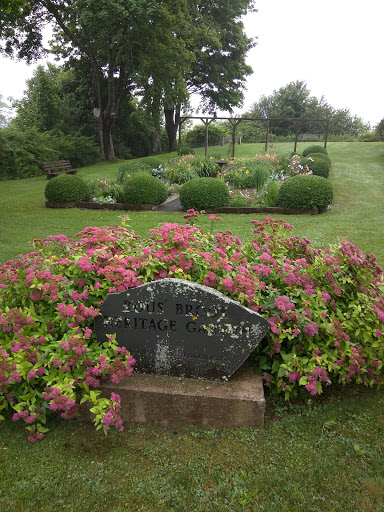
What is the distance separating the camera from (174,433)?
2637 millimetres

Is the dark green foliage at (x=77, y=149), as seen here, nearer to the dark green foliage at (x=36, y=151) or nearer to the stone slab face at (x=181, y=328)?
the dark green foliage at (x=36, y=151)

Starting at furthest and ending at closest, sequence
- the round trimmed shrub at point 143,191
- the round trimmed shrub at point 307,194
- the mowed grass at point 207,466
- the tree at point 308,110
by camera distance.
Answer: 1. the tree at point 308,110
2. the round trimmed shrub at point 143,191
3. the round trimmed shrub at point 307,194
4. the mowed grass at point 207,466

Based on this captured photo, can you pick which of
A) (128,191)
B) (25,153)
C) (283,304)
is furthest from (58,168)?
(283,304)

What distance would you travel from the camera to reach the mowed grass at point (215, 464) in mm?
2094

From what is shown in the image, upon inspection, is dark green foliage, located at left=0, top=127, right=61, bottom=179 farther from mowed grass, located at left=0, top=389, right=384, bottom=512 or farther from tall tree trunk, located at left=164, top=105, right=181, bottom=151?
mowed grass, located at left=0, top=389, right=384, bottom=512

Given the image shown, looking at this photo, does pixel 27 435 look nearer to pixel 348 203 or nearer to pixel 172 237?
pixel 172 237

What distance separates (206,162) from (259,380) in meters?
15.0

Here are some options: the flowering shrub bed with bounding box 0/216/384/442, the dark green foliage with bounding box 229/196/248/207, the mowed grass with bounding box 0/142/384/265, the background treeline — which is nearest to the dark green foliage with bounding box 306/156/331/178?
the mowed grass with bounding box 0/142/384/265

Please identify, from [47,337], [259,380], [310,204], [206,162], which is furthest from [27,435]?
[206,162]

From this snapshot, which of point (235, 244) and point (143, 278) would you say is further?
point (235, 244)

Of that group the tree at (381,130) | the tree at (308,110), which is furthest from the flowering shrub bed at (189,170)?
the tree at (308,110)

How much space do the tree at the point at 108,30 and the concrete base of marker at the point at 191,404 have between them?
16.9 m

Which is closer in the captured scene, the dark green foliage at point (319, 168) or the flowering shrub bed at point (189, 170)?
the flowering shrub bed at point (189, 170)

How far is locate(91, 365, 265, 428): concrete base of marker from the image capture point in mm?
2607
